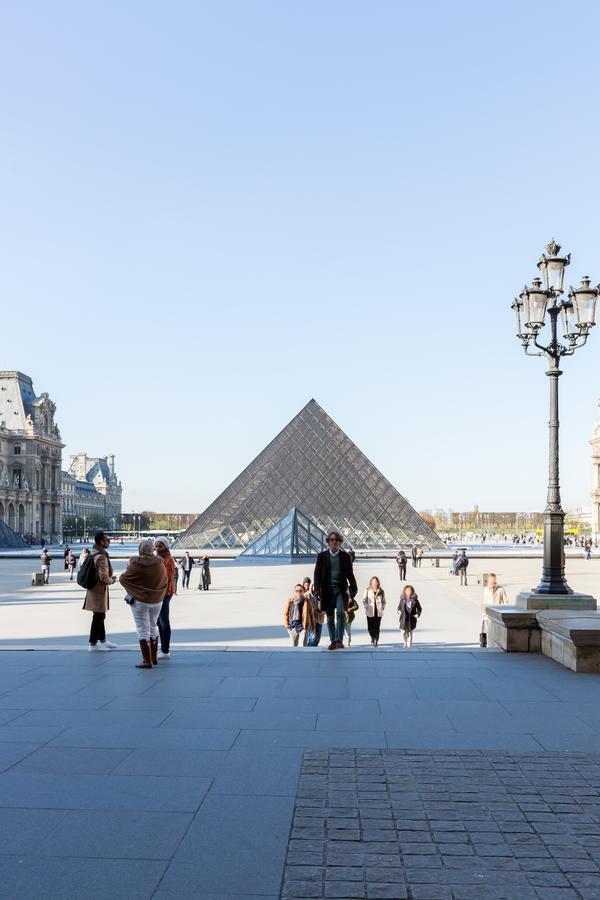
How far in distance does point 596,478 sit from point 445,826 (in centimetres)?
10419

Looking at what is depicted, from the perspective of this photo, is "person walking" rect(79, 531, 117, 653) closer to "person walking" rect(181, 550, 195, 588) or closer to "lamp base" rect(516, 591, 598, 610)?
"lamp base" rect(516, 591, 598, 610)

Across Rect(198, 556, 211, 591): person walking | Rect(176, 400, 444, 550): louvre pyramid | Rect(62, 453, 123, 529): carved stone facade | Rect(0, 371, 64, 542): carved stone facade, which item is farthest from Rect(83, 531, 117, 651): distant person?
Rect(62, 453, 123, 529): carved stone facade

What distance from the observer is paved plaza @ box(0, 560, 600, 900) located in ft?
10.2

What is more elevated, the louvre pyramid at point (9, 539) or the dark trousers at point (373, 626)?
the dark trousers at point (373, 626)

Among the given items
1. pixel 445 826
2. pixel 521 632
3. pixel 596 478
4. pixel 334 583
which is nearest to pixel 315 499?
pixel 334 583

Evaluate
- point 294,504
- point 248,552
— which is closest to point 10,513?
point 294,504

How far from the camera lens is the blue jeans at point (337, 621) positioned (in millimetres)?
8648

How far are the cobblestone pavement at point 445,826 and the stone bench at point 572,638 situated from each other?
265cm

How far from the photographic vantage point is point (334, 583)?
28.5 ft

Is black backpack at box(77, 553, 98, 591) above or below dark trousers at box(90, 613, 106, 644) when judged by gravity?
above

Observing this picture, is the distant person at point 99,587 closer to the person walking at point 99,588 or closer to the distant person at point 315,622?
the person walking at point 99,588

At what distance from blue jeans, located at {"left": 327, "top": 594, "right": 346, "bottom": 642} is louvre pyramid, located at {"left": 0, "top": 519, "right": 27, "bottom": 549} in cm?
5991

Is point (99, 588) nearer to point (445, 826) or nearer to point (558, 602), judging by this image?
point (558, 602)

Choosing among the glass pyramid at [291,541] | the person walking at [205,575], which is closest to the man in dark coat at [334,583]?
the person walking at [205,575]
